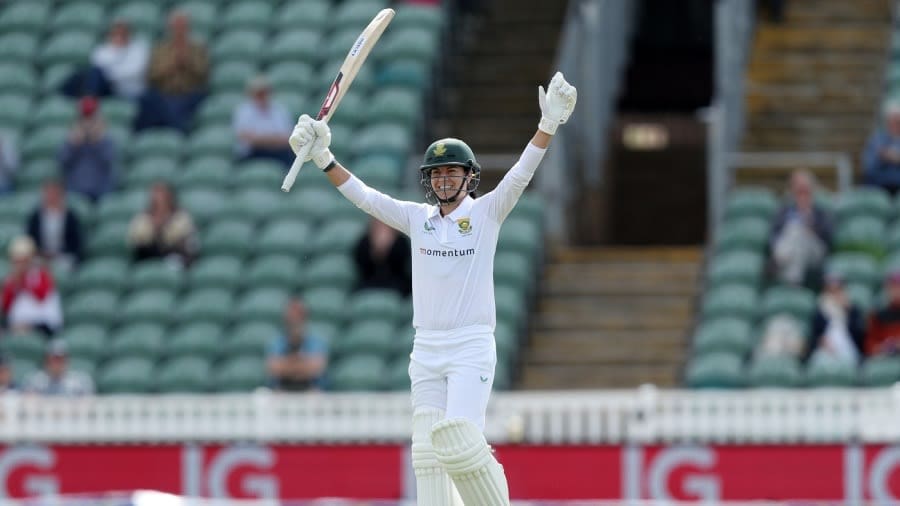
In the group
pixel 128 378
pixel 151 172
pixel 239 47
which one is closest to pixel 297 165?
pixel 128 378

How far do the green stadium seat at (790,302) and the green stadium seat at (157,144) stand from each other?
4575mm

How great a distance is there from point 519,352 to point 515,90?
3398 mm

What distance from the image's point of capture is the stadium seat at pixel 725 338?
13.5m

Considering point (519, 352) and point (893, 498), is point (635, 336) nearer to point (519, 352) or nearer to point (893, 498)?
point (519, 352)

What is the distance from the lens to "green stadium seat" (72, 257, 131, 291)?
1493cm

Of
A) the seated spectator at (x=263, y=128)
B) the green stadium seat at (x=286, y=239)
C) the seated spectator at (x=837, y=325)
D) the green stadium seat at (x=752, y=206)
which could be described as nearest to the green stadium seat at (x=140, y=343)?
the green stadium seat at (x=286, y=239)

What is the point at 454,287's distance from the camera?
301 inches

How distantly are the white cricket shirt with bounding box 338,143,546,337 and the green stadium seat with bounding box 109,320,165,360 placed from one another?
22.6 feet

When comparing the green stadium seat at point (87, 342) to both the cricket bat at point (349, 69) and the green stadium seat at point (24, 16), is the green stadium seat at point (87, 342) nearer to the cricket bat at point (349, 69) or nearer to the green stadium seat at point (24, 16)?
the green stadium seat at point (24, 16)

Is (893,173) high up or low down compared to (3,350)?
up

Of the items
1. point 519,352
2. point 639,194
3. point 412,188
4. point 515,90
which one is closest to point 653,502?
point 519,352

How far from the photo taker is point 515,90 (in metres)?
17.4

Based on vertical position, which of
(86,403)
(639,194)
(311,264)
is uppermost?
(639,194)

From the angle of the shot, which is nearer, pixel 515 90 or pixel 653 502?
pixel 653 502
